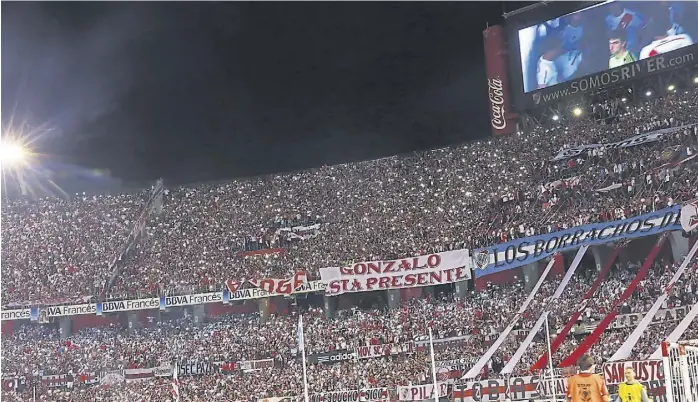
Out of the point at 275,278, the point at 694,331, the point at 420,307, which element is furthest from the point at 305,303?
the point at 694,331

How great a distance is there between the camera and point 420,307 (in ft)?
115

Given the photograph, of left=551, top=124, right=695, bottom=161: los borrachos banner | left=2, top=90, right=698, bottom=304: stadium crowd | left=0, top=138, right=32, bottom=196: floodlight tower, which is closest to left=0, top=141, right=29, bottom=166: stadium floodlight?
left=0, top=138, right=32, bottom=196: floodlight tower

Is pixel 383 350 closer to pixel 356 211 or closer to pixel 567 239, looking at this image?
pixel 567 239

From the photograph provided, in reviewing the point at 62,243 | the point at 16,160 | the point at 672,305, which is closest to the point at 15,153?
the point at 16,160

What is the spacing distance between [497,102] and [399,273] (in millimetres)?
12314

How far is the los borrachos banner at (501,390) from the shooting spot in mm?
24250

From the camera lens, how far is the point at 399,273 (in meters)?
35.8

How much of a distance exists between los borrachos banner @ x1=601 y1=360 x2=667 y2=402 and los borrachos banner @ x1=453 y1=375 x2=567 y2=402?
1484 millimetres

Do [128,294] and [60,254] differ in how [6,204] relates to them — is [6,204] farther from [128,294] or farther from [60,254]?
[128,294]

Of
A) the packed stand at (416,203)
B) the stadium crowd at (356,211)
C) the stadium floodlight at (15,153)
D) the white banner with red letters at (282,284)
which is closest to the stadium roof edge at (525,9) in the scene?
the stadium crowd at (356,211)

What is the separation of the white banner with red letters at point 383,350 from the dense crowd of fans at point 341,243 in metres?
0.46

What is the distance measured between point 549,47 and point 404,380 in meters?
19.7

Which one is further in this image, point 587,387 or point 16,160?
point 16,160

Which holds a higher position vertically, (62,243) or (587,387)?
(62,243)
